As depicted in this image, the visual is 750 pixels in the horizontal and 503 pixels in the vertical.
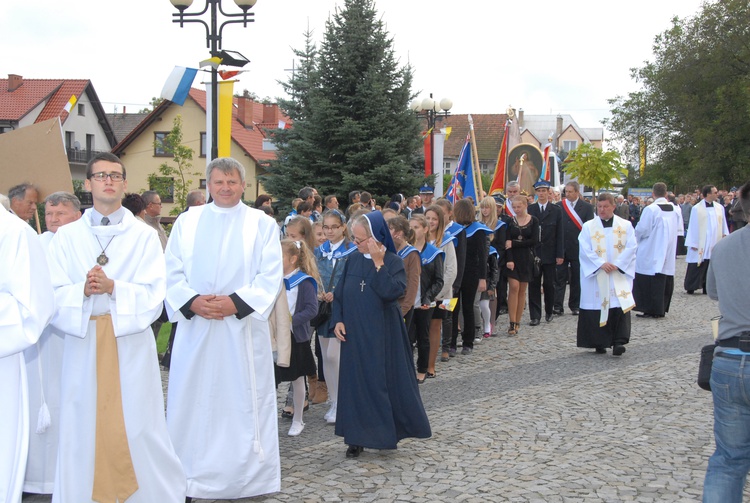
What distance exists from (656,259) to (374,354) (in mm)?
8540

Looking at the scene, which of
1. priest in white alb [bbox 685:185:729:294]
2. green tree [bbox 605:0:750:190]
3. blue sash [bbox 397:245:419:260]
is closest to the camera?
blue sash [bbox 397:245:419:260]

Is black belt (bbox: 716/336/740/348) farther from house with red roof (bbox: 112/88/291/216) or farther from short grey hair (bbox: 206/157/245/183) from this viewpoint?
house with red roof (bbox: 112/88/291/216)

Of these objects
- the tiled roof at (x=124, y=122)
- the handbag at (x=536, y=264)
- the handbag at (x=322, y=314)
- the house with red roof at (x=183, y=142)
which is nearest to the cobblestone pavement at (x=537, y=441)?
the handbag at (x=322, y=314)

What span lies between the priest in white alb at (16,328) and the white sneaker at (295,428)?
3.48 m

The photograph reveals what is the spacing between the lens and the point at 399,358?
6.21 m

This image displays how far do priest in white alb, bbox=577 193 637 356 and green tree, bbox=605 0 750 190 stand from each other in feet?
107

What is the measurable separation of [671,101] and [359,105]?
30.9 metres

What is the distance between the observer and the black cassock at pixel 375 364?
19.8 feet

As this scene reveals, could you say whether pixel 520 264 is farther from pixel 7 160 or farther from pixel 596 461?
pixel 7 160

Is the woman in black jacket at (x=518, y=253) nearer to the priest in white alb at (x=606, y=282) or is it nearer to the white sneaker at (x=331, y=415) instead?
the priest in white alb at (x=606, y=282)

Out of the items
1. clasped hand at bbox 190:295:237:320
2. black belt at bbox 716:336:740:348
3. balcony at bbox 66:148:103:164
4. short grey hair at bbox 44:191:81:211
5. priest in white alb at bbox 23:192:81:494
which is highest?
balcony at bbox 66:148:103:164

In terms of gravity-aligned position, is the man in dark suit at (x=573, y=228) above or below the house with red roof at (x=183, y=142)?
below

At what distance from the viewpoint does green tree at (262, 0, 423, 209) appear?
21734 millimetres

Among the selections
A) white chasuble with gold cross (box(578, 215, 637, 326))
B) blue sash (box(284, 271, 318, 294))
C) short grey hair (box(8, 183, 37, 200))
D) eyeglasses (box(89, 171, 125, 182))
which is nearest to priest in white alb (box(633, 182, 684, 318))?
white chasuble with gold cross (box(578, 215, 637, 326))
